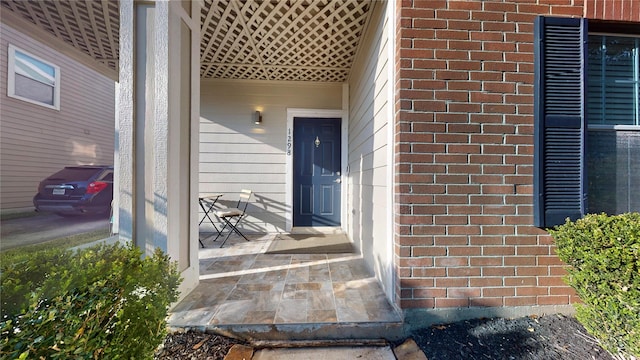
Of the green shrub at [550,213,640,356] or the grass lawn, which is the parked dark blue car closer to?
the grass lawn

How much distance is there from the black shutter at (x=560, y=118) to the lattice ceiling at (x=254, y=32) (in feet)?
4.79

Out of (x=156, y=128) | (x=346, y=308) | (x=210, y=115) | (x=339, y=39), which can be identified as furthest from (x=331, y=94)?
(x=346, y=308)

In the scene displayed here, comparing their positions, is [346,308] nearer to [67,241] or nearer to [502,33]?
[67,241]

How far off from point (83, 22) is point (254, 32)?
1.46 metres

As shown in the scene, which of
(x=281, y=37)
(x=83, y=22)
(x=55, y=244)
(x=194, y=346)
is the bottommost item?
(x=194, y=346)

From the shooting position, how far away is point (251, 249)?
3086 millimetres

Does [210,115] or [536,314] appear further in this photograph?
[210,115]

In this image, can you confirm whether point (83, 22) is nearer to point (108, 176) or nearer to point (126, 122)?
point (126, 122)

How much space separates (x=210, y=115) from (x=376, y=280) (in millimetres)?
3445

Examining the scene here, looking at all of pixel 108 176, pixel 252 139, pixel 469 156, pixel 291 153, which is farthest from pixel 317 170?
pixel 108 176

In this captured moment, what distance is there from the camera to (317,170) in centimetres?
403

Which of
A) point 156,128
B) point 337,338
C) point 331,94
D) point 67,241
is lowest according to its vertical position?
point 337,338

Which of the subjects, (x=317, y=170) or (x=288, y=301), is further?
(x=317, y=170)

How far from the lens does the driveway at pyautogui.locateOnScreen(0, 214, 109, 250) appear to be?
1003 millimetres
